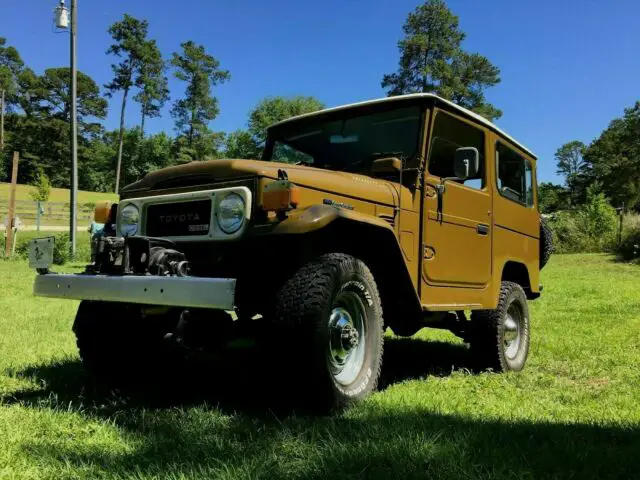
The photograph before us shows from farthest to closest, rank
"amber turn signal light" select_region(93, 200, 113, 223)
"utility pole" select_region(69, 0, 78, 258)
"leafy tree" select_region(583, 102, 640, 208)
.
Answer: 1. "leafy tree" select_region(583, 102, 640, 208)
2. "utility pole" select_region(69, 0, 78, 258)
3. "amber turn signal light" select_region(93, 200, 113, 223)

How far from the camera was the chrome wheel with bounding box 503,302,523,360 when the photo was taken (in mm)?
5355

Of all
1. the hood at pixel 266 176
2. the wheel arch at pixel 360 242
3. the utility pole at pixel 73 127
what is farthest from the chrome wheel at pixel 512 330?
the utility pole at pixel 73 127

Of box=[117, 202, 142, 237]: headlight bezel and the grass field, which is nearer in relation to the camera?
the grass field

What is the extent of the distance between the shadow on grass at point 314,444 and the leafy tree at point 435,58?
36667 mm

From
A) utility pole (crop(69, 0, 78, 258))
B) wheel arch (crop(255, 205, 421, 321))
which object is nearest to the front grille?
wheel arch (crop(255, 205, 421, 321))

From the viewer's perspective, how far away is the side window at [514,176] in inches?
211

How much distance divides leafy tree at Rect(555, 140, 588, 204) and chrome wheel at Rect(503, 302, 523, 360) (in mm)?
77258

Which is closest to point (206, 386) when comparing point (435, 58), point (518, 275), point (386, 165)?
point (386, 165)

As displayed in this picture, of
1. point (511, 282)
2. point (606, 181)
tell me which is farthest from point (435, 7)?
point (511, 282)

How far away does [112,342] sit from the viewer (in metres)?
3.92

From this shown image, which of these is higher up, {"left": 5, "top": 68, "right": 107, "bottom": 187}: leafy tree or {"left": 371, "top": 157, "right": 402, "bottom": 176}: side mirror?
{"left": 5, "top": 68, "right": 107, "bottom": 187}: leafy tree

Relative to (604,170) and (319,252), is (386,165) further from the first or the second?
(604,170)

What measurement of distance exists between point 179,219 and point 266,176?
71 centimetres

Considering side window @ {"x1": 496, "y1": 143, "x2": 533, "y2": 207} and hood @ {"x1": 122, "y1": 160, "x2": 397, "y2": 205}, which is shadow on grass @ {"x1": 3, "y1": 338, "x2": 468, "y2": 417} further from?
side window @ {"x1": 496, "y1": 143, "x2": 533, "y2": 207}
